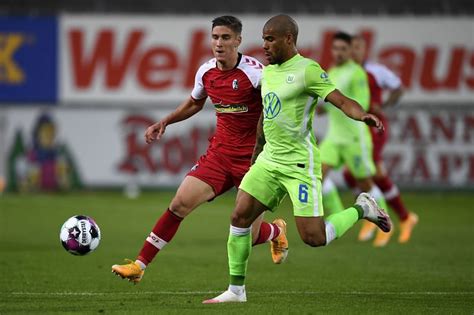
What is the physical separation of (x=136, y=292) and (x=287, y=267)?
2.70 metres

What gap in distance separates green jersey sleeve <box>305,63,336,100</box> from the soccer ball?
96.6 inches

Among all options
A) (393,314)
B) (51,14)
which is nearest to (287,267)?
(393,314)

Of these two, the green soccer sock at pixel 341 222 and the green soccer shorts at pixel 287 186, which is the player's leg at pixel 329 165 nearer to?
the green soccer sock at pixel 341 222

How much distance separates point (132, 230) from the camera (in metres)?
16.6

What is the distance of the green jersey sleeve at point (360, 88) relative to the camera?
1490 cm

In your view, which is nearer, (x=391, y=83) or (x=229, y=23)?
(x=229, y=23)

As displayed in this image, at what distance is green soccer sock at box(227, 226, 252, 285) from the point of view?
9.15 meters

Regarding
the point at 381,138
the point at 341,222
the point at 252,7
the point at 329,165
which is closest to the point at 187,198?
the point at 341,222

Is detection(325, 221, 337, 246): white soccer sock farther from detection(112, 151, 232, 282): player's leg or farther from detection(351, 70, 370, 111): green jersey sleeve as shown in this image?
detection(351, 70, 370, 111): green jersey sleeve

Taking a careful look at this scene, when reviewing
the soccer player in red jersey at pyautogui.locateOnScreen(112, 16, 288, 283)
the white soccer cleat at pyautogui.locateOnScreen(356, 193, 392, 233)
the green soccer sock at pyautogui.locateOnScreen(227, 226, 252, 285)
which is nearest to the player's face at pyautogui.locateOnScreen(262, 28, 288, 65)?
the soccer player in red jersey at pyautogui.locateOnScreen(112, 16, 288, 283)

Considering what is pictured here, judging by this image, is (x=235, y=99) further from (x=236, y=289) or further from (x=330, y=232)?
(x=236, y=289)

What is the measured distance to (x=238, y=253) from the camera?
9172 millimetres

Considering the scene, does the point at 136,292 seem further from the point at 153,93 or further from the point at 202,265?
the point at 153,93

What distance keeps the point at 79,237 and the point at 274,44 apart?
251cm
